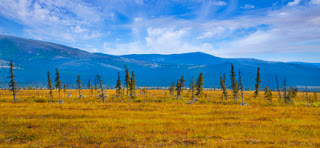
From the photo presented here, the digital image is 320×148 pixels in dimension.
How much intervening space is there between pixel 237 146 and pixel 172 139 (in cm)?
375

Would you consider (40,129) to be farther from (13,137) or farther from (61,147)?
(61,147)

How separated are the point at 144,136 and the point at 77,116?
10.5m

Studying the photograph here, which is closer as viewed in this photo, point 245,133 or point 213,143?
point 213,143

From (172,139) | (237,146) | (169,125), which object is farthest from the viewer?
(169,125)

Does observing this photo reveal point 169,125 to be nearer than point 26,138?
No

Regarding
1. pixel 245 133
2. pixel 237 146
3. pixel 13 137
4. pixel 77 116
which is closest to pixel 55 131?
pixel 13 137

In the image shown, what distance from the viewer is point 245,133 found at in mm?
11836

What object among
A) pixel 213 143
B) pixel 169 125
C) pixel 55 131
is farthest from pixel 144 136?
pixel 55 131

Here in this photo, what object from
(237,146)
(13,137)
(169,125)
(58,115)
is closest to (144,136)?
(169,125)

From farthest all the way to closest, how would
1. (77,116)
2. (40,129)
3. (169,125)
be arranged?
(77,116)
(169,125)
(40,129)

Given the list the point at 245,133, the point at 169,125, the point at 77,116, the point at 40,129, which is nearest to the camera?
the point at 245,133

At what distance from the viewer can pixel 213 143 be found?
970 centimetres

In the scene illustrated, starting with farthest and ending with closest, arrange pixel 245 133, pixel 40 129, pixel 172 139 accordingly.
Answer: pixel 40 129 → pixel 245 133 → pixel 172 139

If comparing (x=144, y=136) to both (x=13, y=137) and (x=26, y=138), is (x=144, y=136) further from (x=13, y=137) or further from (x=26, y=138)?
(x=13, y=137)
